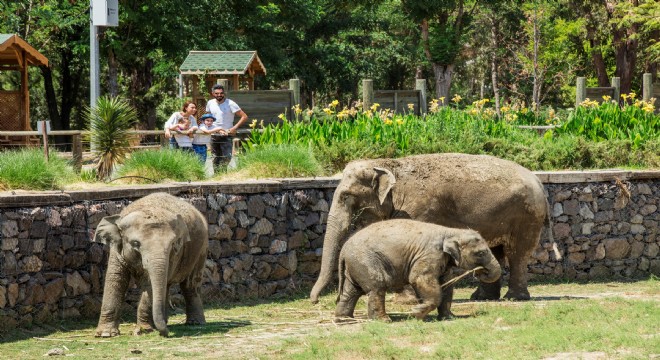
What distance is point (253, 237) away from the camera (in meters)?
15.6

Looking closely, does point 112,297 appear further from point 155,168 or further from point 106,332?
point 155,168

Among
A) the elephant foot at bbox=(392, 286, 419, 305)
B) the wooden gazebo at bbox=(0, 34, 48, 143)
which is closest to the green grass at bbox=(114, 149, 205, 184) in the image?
the elephant foot at bbox=(392, 286, 419, 305)

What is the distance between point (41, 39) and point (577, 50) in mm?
20912

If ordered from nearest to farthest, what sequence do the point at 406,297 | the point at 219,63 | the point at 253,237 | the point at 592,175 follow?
the point at 406,297 < the point at 253,237 < the point at 592,175 < the point at 219,63

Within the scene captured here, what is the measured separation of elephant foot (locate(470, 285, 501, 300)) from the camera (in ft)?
49.3

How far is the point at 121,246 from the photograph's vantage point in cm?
1221

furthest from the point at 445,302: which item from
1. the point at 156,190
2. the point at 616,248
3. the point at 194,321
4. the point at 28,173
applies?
the point at 616,248

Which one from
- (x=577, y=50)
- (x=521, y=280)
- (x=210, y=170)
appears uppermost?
(x=577, y=50)

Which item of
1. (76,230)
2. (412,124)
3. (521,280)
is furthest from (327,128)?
(76,230)

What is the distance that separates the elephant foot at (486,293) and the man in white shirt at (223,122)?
474 centimetres

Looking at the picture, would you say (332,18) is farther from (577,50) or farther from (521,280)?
(521,280)

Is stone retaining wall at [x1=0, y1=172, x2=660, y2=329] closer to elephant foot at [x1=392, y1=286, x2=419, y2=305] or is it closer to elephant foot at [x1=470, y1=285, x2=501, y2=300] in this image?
elephant foot at [x1=392, y1=286, x2=419, y2=305]

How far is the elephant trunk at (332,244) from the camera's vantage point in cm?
1356

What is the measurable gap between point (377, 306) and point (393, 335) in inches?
49.1
